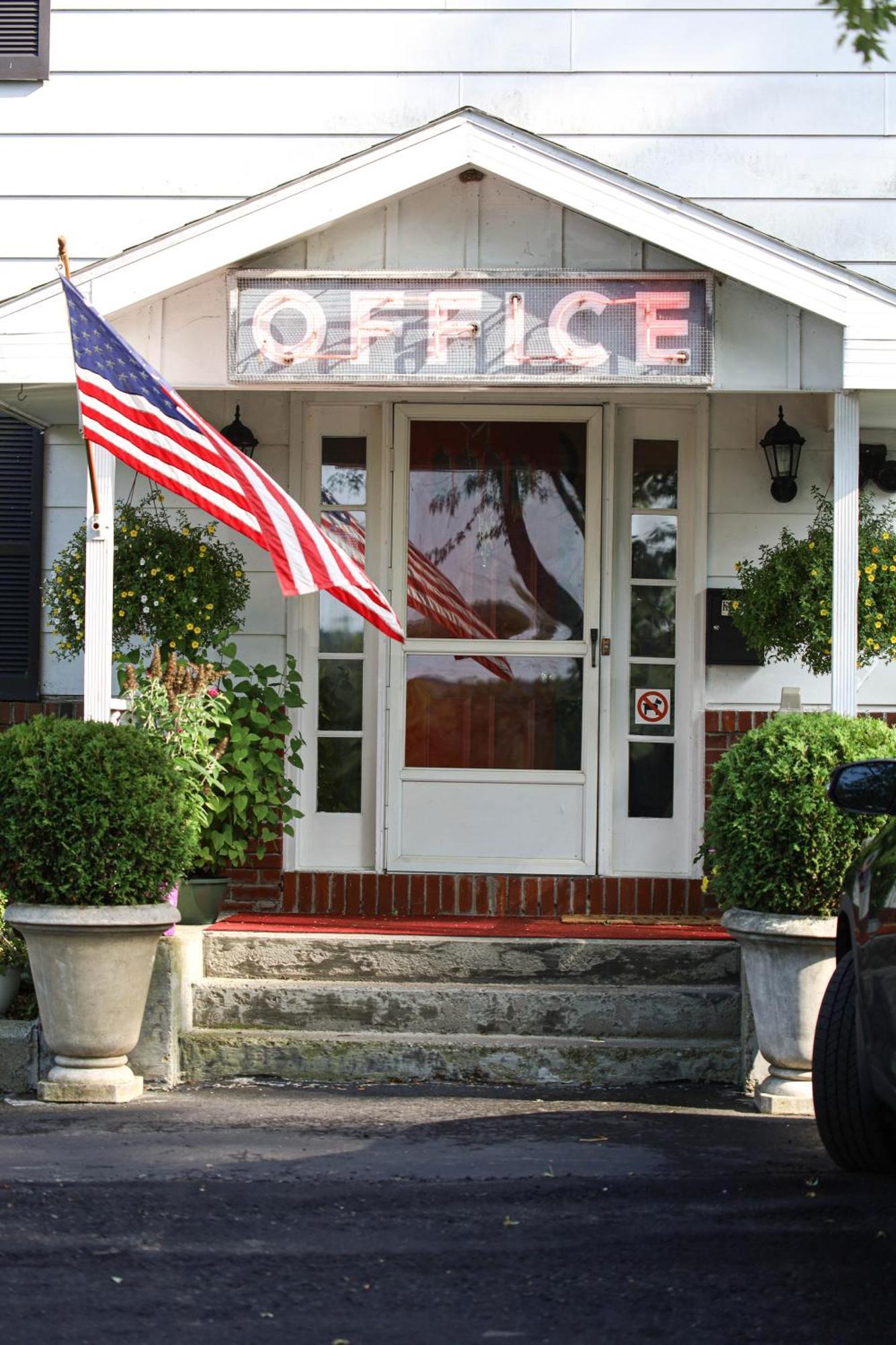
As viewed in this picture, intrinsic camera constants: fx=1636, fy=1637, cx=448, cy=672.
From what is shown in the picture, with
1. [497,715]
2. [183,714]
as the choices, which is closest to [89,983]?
[183,714]

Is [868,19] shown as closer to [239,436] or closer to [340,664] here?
[239,436]

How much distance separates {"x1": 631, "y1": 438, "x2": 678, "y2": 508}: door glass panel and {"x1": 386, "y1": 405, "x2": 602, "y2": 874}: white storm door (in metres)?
0.23

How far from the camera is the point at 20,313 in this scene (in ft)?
21.2

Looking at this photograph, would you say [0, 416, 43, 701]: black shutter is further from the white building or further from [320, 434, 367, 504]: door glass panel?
[320, 434, 367, 504]: door glass panel

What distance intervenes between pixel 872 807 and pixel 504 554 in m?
3.60

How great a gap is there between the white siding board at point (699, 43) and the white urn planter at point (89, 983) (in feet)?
15.6

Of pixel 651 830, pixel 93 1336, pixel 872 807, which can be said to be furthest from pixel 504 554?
pixel 93 1336

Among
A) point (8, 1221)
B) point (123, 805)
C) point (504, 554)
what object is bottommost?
point (8, 1221)

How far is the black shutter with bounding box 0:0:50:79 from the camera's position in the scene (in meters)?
8.09

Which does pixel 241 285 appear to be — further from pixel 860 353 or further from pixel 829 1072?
pixel 829 1072

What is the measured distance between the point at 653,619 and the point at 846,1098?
3.47 m

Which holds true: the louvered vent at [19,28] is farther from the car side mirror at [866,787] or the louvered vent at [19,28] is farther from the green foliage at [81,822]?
the car side mirror at [866,787]

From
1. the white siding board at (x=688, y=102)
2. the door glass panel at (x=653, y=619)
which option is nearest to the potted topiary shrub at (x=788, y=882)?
the door glass panel at (x=653, y=619)

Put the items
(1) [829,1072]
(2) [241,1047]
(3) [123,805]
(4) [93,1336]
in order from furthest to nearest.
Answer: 1. (2) [241,1047]
2. (3) [123,805]
3. (1) [829,1072]
4. (4) [93,1336]
